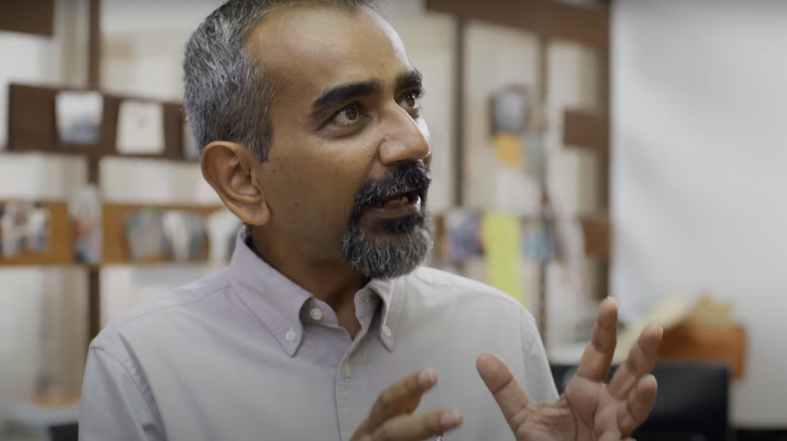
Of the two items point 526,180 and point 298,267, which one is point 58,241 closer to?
point 298,267

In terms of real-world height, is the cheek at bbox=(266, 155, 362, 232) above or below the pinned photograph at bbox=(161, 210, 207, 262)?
above

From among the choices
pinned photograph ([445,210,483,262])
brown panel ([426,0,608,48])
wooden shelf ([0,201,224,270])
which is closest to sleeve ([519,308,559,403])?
wooden shelf ([0,201,224,270])

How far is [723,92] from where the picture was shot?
14.8 ft

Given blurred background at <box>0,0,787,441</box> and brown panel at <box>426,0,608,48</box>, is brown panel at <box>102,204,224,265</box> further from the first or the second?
brown panel at <box>426,0,608,48</box>

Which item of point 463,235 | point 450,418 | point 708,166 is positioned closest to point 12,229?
point 463,235

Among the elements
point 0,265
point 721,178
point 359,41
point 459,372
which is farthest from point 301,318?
point 721,178

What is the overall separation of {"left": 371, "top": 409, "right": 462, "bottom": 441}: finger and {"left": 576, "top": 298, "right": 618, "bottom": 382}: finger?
23 centimetres

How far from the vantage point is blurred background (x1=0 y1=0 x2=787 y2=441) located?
267cm

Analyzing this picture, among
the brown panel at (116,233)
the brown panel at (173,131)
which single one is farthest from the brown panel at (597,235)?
the brown panel at (116,233)

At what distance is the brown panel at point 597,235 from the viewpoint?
14.5 feet

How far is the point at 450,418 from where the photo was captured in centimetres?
93

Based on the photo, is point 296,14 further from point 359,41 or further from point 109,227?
point 109,227

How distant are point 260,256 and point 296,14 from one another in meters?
0.39

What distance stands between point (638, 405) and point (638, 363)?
0.17 ft
